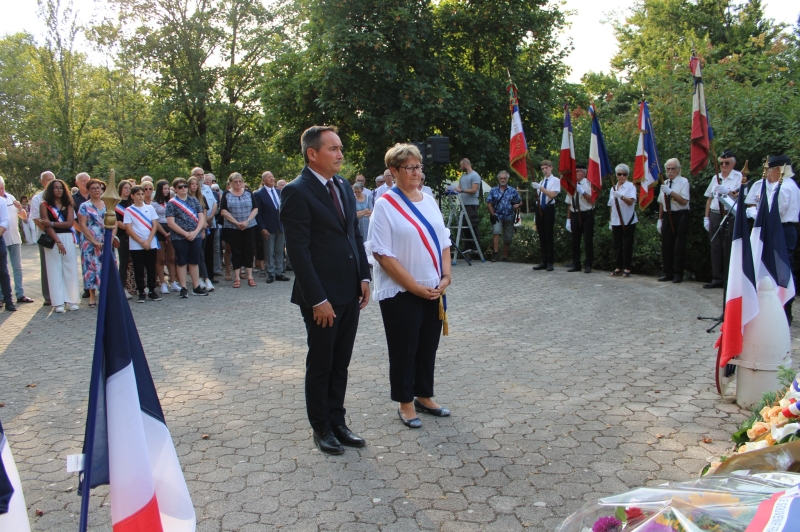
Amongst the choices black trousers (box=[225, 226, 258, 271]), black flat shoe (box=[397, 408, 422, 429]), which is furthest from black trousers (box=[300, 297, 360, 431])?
black trousers (box=[225, 226, 258, 271])

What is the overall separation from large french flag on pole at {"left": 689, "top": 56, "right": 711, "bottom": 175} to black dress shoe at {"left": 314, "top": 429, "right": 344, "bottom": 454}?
7559 millimetres

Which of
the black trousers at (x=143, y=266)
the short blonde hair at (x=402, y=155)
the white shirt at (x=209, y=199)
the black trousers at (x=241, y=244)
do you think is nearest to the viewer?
the short blonde hair at (x=402, y=155)

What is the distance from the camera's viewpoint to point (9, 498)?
2053 mm

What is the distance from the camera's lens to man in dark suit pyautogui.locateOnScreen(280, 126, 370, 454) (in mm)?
4270

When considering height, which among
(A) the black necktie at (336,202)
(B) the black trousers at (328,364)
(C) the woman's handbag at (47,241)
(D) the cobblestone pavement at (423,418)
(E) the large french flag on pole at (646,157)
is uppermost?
(E) the large french flag on pole at (646,157)

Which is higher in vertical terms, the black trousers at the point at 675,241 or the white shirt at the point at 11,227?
the white shirt at the point at 11,227

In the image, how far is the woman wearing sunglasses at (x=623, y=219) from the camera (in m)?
12.4

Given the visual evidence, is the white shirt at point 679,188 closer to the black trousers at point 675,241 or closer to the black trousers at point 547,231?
the black trousers at point 675,241

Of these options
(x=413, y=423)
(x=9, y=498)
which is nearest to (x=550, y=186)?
(x=413, y=423)

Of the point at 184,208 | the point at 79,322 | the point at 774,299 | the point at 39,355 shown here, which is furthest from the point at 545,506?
the point at 184,208

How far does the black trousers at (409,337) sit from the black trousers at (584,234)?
29.3ft

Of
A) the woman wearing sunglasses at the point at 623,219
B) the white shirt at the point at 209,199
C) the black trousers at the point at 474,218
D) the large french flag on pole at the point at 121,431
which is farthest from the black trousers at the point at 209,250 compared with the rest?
the large french flag on pole at the point at 121,431

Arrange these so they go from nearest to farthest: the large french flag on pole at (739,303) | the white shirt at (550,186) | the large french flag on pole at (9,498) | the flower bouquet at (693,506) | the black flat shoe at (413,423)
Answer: the flower bouquet at (693,506) → the large french flag on pole at (9,498) → the black flat shoe at (413,423) → the large french flag on pole at (739,303) → the white shirt at (550,186)

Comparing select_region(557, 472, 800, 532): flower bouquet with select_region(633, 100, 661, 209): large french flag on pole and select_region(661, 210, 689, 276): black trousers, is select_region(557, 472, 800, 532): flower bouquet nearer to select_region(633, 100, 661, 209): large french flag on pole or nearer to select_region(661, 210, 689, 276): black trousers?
select_region(661, 210, 689, 276): black trousers
